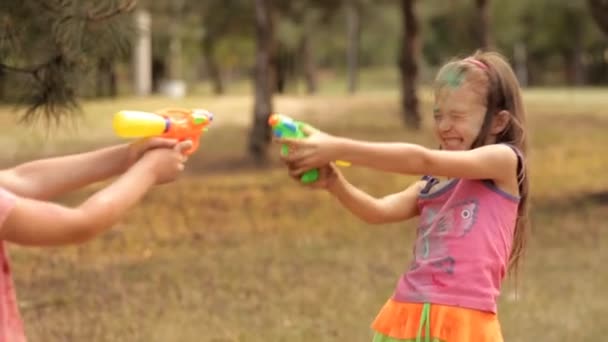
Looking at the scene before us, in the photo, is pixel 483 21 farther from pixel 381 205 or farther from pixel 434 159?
pixel 434 159

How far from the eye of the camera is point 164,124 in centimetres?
215

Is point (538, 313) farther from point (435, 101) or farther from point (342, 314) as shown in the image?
point (435, 101)

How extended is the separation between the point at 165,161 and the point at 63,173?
0.32 metres

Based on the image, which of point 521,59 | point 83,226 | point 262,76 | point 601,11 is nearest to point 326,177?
point 83,226

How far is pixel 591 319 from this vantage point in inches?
207

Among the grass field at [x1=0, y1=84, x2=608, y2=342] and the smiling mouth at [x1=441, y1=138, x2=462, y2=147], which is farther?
the grass field at [x1=0, y1=84, x2=608, y2=342]

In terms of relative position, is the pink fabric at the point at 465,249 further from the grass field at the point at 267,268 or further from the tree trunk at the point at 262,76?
the tree trunk at the point at 262,76

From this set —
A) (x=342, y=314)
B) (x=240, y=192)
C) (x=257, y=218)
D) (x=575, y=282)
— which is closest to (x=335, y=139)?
(x=342, y=314)

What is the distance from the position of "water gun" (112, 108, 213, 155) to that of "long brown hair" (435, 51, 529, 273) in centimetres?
81

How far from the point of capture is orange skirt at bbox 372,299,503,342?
2.62 meters

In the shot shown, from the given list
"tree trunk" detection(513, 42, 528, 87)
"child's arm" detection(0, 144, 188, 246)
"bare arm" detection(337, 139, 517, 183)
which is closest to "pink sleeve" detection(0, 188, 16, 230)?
"child's arm" detection(0, 144, 188, 246)

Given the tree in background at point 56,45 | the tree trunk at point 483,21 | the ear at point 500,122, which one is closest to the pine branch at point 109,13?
the tree in background at point 56,45

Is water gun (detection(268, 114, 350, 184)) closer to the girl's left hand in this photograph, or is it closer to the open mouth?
the girl's left hand

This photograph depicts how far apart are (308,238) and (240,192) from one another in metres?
2.40
